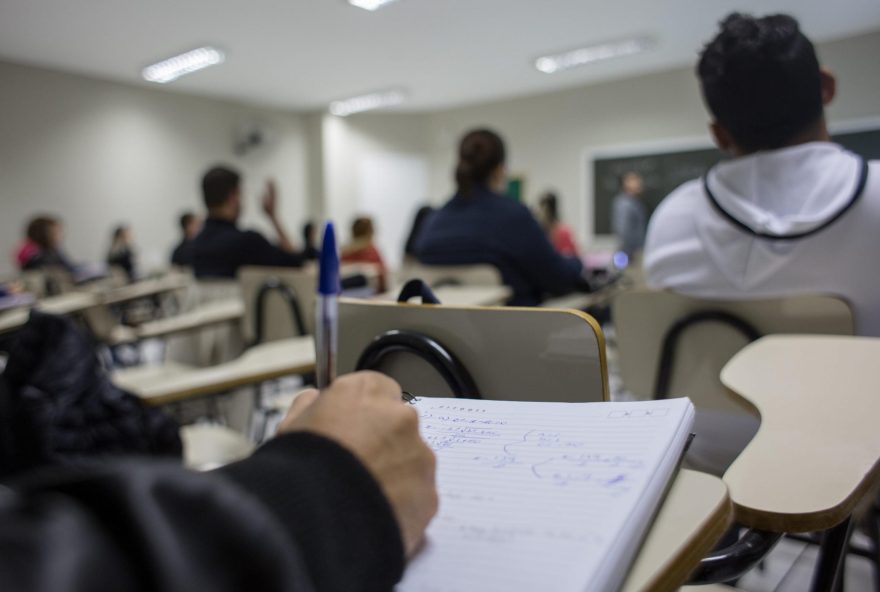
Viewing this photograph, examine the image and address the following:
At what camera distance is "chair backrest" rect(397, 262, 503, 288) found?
2.16 meters

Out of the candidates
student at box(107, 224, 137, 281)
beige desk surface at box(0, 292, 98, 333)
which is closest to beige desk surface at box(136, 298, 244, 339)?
beige desk surface at box(0, 292, 98, 333)

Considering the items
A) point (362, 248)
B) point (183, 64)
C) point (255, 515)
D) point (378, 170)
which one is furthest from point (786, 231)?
point (378, 170)

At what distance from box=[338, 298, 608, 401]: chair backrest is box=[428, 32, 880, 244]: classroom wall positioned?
6.83 meters

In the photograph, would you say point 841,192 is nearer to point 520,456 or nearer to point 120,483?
point 520,456

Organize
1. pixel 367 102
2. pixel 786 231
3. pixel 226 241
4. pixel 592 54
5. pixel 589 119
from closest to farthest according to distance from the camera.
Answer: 1. pixel 786 231
2. pixel 226 241
3. pixel 592 54
4. pixel 589 119
5. pixel 367 102

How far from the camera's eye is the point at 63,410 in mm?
1295

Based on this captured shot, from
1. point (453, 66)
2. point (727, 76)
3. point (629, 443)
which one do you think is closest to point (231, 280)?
point (727, 76)

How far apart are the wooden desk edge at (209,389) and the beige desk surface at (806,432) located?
3.00 ft

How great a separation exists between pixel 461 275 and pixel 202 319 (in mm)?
965

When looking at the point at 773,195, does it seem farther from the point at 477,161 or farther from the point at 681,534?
the point at 477,161

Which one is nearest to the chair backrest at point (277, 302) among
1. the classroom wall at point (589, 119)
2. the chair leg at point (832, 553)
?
the chair leg at point (832, 553)

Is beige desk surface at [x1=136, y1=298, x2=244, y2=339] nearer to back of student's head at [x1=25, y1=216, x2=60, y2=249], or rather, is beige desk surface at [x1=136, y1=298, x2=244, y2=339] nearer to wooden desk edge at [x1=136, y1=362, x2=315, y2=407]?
wooden desk edge at [x1=136, y1=362, x2=315, y2=407]

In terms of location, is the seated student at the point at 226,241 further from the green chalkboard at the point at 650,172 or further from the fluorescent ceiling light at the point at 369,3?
the green chalkboard at the point at 650,172

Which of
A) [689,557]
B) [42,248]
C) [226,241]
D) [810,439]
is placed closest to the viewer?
[689,557]
